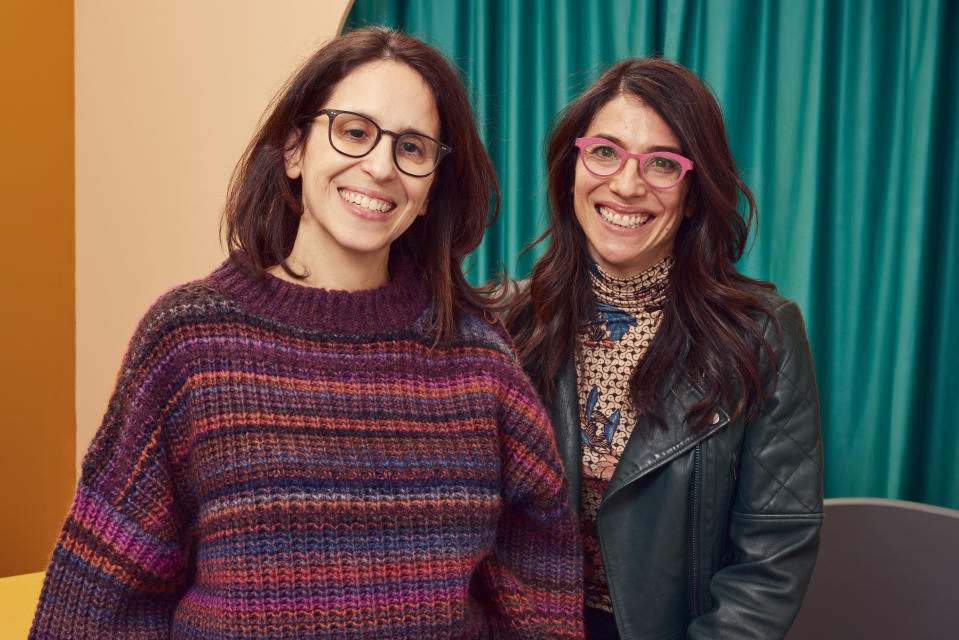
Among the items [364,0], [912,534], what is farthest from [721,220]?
[364,0]

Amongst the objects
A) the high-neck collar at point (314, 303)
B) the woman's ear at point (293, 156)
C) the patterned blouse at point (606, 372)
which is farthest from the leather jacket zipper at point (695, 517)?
the woman's ear at point (293, 156)

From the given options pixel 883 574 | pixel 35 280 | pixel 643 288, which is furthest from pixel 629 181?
pixel 35 280

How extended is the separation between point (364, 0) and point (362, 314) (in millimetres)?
1799

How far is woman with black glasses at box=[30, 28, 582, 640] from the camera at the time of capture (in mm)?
1072

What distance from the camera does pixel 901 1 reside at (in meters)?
2.22

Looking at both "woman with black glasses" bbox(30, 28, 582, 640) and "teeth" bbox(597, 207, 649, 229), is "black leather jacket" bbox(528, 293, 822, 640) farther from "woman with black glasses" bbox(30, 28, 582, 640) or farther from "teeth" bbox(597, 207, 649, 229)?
"teeth" bbox(597, 207, 649, 229)

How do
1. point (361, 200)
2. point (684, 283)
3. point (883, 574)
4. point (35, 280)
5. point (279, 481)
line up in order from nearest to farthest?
point (279, 481)
point (361, 200)
point (684, 283)
point (883, 574)
point (35, 280)

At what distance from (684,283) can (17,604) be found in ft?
4.56

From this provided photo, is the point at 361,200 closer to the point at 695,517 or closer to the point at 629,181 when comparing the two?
the point at 629,181

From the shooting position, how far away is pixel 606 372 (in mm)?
1669

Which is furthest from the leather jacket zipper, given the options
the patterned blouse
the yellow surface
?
the yellow surface

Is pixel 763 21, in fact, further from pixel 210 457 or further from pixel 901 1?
pixel 210 457

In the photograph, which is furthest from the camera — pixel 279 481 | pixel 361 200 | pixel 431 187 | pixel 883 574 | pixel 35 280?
pixel 35 280

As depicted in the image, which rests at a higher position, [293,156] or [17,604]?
[293,156]
